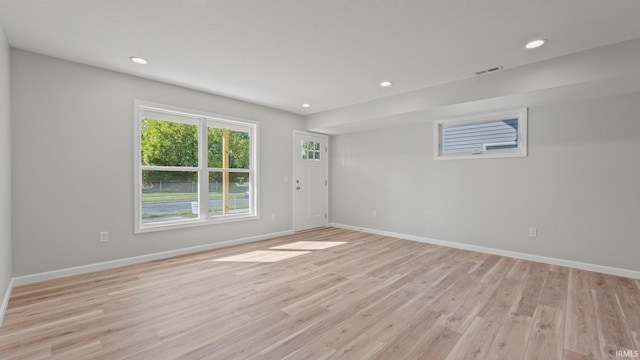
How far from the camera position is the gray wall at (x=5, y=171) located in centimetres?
239

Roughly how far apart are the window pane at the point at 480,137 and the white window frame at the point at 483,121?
2.2 inches

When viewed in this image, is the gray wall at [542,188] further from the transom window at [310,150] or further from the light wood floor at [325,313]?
the transom window at [310,150]

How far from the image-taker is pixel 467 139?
4.60 m

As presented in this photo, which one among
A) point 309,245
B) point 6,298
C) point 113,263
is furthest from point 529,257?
point 6,298

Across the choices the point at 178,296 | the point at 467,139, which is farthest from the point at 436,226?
the point at 178,296

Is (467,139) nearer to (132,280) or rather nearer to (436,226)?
(436,226)

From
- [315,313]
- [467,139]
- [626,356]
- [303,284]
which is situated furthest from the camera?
[467,139]

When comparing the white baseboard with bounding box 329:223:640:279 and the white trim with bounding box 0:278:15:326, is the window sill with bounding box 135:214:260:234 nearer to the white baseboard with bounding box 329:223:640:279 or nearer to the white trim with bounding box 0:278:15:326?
the white trim with bounding box 0:278:15:326

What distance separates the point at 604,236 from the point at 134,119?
6250 millimetres

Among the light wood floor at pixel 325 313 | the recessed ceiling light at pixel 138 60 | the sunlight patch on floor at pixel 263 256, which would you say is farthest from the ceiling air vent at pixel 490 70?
the recessed ceiling light at pixel 138 60

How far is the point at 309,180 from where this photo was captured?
242 inches

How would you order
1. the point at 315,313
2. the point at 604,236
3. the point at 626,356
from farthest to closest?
the point at 604,236, the point at 315,313, the point at 626,356

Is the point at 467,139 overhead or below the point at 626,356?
overhead

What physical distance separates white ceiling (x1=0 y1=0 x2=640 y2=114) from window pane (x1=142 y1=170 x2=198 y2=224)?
1.42m
